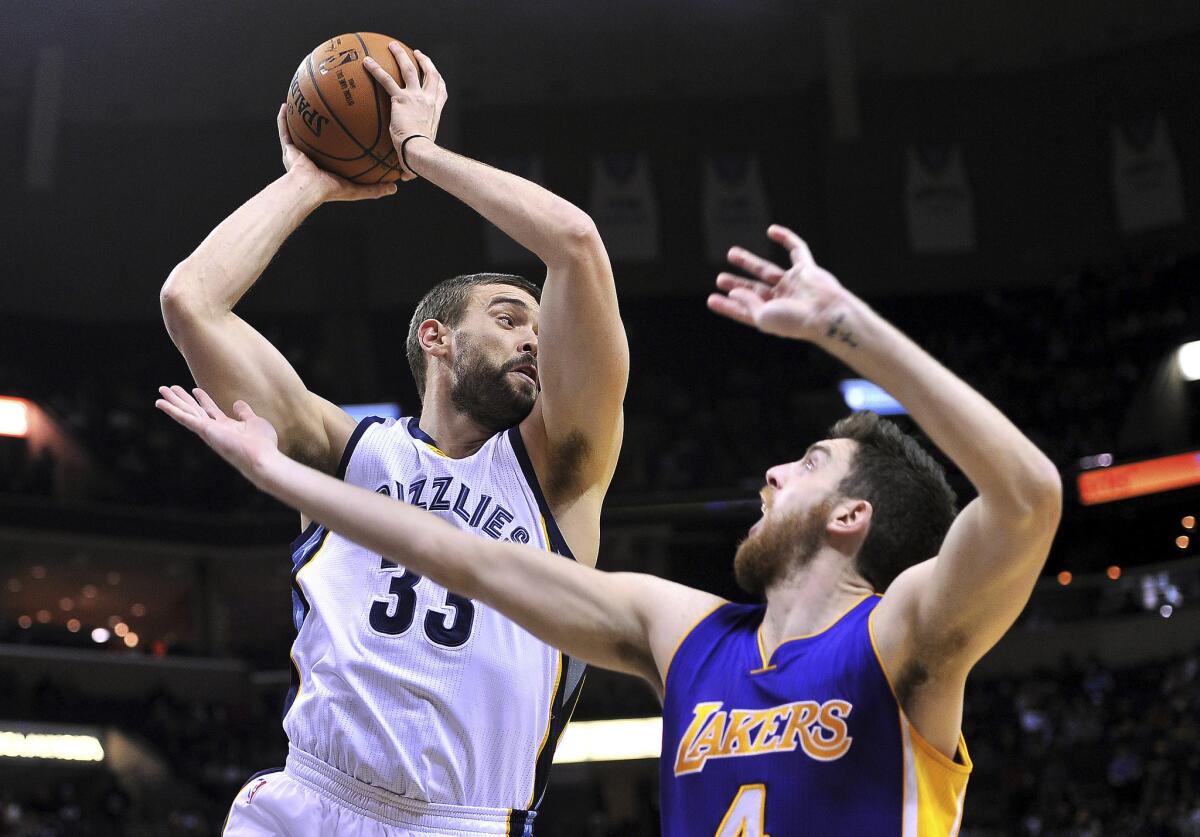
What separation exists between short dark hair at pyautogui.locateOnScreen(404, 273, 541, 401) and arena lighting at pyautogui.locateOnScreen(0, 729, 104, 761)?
1939 centimetres

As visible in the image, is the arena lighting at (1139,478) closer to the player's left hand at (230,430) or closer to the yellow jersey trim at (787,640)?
the yellow jersey trim at (787,640)

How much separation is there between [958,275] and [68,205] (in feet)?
52.0

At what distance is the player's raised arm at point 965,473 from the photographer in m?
2.17

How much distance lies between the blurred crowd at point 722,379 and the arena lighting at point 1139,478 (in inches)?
29.6

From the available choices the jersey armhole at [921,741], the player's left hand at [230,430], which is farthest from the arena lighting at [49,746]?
Result: the jersey armhole at [921,741]

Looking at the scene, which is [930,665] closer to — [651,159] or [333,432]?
[333,432]

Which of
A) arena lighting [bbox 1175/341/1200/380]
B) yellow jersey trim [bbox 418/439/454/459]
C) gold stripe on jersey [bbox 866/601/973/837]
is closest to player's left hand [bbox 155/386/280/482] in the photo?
yellow jersey trim [bbox 418/439/454/459]

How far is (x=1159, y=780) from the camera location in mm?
18062

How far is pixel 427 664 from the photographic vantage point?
3346 millimetres

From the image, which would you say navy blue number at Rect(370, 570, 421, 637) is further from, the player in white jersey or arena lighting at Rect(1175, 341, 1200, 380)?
arena lighting at Rect(1175, 341, 1200, 380)

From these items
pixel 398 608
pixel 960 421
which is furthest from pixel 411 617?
pixel 960 421

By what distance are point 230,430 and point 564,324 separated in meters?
1.01

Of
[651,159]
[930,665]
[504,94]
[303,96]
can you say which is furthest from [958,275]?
[930,665]

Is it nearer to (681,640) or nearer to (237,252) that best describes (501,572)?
(681,640)
